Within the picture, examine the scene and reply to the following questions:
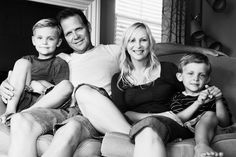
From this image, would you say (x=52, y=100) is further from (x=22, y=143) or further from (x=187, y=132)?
(x=187, y=132)

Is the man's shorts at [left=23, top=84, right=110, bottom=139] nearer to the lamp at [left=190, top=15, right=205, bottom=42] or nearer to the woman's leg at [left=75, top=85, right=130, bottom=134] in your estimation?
the woman's leg at [left=75, top=85, right=130, bottom=134]

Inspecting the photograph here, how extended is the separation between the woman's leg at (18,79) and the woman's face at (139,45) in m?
0.59

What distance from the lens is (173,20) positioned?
158 inches

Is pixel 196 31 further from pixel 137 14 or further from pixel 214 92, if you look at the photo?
pixel 214 92

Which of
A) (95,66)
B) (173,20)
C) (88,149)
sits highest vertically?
(173,20)

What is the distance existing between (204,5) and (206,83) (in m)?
2.84

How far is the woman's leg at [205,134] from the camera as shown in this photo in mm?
1345

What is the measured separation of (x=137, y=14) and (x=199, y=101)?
224 cm

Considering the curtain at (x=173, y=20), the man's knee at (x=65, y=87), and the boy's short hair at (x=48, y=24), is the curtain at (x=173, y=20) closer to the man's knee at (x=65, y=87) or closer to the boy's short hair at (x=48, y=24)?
the boy's short hair at (x=48, y=24)

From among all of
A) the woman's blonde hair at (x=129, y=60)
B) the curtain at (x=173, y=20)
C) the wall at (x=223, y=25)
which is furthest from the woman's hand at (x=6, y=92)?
the wall at (x=223, y=25)

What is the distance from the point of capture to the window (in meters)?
3.75

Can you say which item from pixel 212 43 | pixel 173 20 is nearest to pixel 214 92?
pixel 173 20

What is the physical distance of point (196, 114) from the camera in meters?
1.82

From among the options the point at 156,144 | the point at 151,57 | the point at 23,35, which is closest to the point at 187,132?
the point at 156,144
